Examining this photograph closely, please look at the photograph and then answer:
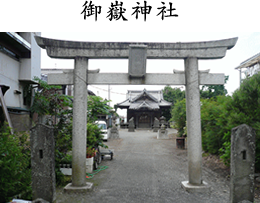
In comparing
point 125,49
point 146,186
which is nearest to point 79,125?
point 125,49

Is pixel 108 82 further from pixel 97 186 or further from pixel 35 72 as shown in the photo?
pixel 35 72

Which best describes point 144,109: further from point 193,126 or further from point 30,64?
point 193,126

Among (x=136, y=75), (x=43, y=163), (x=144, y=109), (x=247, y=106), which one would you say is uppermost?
(x=136, y=75)

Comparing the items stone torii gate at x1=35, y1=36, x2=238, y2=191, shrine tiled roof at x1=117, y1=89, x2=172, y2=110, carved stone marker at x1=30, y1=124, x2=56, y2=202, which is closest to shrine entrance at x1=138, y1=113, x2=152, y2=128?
shrine tiled roof at x1=117, y1=89, x2=172, y2=110

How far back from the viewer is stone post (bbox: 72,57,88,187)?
628cm

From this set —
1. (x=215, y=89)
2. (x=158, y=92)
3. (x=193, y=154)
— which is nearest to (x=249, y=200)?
(x=193, y=154)

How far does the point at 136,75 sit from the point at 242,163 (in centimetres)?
355

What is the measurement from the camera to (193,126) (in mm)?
6348

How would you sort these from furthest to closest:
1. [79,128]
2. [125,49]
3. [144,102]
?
[144,102], [125,49], [79,128]

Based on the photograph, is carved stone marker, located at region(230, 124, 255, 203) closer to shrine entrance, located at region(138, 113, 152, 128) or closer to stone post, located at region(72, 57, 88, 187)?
stone post, located at region(72, 57, 88, 187)

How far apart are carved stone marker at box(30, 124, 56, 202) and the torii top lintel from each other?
8.72 ft

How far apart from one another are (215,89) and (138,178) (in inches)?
1065

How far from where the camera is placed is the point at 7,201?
4.29 metres

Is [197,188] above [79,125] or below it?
below
